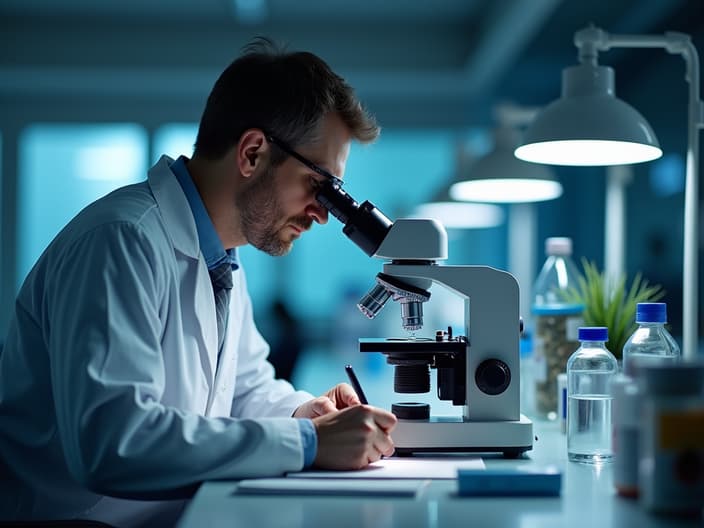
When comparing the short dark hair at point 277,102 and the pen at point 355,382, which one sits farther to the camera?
the short dark hair at point 277,102

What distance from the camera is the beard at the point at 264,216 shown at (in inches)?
57.5

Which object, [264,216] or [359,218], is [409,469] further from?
[264,216]

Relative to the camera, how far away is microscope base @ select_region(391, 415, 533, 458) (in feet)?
4.15

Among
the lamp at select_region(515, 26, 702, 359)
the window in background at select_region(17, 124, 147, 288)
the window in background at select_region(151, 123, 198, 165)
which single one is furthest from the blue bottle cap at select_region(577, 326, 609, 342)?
the window in background at select_region(17, 124, 147, 288)

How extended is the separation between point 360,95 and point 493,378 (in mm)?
5067

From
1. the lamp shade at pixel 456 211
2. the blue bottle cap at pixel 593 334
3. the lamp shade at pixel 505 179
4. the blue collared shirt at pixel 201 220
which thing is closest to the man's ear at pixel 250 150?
the blue collared shirt at pixel 201 220

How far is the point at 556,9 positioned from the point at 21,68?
403 centimetres

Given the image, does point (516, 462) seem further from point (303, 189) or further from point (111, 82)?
point (111, 82)

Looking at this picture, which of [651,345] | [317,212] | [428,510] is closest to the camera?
[428,510]

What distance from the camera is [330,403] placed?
145 centimetres

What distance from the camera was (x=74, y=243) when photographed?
1200 millimetres

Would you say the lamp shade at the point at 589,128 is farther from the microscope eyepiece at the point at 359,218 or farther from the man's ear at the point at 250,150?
the man's ear at the point at 250,150

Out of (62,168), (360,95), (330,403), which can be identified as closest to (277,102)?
(330,403)

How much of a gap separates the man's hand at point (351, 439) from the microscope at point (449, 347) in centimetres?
11
